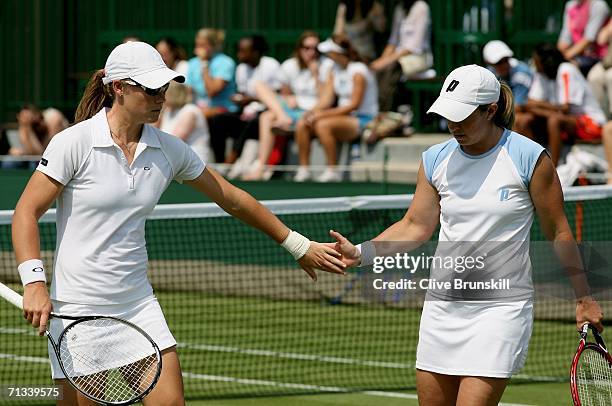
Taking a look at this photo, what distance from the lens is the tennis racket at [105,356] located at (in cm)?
567

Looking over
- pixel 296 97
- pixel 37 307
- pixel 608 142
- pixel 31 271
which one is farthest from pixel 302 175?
pixel 37 307

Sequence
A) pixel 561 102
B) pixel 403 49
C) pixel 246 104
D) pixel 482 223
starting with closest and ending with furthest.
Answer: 1. pixel 482 223
2. pixel 561 102
3. pixel 246 104
4. pixel 403 49

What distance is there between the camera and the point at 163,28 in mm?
18391

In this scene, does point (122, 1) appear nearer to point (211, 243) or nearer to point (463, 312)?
point (211, 243)

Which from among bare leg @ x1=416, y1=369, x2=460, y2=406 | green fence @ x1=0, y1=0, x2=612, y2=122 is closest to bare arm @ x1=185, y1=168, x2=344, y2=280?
bare leg @ x1=416, y1=369, x2=460, y2=406

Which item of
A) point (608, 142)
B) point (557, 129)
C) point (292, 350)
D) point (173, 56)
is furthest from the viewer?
point (173, 56)

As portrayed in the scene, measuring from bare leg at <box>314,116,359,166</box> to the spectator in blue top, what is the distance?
1.38 m

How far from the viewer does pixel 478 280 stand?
19.2 ft

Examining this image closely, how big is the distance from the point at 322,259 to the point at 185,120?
799cm

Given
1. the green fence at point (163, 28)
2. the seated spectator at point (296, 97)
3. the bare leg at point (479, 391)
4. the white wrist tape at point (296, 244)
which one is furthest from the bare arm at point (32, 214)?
the green fence at point (163, 28)

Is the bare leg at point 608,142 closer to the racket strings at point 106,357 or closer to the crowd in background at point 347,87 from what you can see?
the crowd in background at point 347,87

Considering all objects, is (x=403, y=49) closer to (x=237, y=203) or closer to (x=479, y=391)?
(x=237, y=203)

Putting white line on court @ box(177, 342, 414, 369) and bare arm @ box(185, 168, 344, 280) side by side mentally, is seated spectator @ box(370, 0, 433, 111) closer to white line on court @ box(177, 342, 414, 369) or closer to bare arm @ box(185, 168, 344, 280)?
white line on court @ box(177, 342, 414, 369)

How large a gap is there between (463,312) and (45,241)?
27.3 feet
